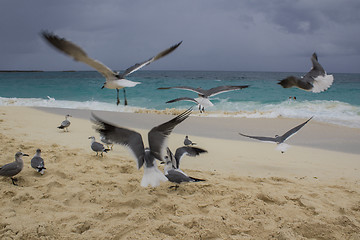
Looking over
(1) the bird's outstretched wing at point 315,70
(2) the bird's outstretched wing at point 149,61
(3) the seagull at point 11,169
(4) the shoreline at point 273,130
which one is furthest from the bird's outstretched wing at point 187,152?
(4) the shoreline at point 273,130

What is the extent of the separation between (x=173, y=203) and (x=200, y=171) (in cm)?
137

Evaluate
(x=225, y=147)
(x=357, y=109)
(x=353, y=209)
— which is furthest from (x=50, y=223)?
(x=357, y=109)

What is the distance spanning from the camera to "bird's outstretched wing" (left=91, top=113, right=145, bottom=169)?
9.03 ft

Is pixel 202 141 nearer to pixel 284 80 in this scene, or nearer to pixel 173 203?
pixel 173 203

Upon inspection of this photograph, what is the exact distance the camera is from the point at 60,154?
4.92 m

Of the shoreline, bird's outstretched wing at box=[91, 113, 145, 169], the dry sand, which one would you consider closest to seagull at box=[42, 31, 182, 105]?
bird's outstretched wing at box=[91, 113, 145, 169]

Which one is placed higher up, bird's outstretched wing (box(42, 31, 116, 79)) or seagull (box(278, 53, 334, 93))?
bird's outstretched wing (box(42, 31, 116, 79))

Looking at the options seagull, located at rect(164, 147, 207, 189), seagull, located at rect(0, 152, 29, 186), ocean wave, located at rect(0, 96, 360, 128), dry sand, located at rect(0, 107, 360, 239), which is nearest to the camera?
dry sand, located at rect(0, 107, 360, 239)

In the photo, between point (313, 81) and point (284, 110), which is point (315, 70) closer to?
point (313, 81)

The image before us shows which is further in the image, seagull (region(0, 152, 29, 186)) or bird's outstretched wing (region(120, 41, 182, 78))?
bird's outstretched wing (region(120, 41, 182, 78))

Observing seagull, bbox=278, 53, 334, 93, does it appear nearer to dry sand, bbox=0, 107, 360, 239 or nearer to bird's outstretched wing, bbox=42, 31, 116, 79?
dry sand, bbox=0, 107, 360, 239

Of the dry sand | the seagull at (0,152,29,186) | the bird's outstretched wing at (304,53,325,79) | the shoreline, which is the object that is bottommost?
the dry sand

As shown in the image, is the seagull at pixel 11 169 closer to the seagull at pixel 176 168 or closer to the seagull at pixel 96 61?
the seagull at pixel 96 61

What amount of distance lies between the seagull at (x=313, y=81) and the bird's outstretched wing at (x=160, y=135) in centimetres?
92
